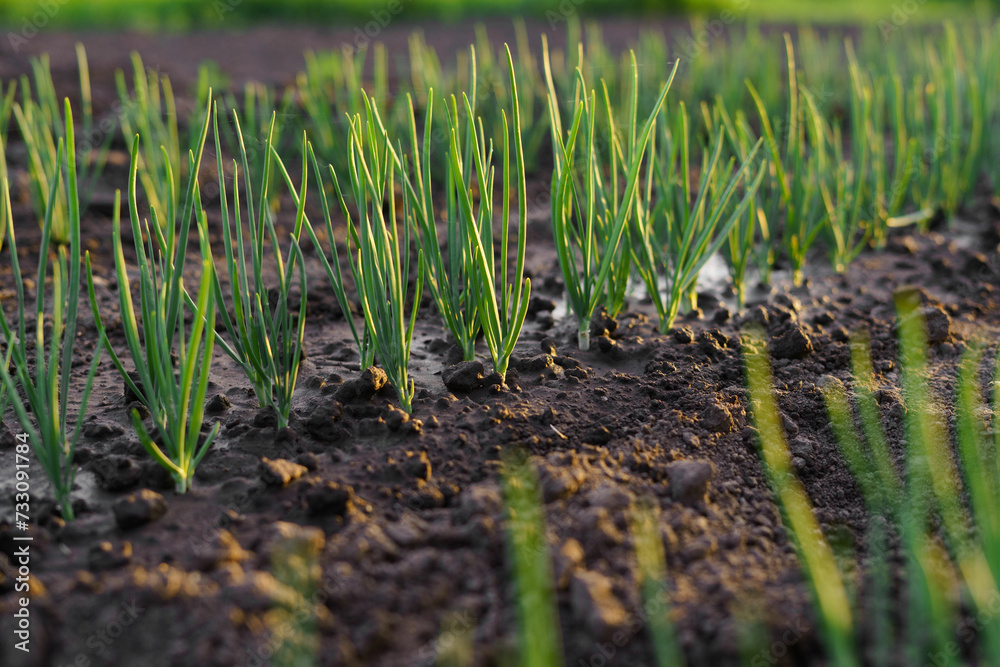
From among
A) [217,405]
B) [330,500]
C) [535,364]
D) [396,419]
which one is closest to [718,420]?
[535,364]

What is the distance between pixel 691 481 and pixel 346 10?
624 cm

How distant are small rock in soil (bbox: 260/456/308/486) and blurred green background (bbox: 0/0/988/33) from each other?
525 cm

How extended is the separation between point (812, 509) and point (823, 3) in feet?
25.7

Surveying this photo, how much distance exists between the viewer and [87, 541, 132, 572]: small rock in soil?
1142 millimetres

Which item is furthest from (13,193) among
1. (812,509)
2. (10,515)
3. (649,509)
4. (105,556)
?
(812,509)

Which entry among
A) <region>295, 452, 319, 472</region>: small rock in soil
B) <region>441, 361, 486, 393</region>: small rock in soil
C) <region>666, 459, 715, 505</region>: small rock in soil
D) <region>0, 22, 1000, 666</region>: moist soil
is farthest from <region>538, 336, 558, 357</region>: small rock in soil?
<region>295, 452, 319, 472</region>: small rock in soil

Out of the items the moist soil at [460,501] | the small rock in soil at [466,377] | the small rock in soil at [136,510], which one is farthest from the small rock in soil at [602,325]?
the small rock in soil at [136,510]

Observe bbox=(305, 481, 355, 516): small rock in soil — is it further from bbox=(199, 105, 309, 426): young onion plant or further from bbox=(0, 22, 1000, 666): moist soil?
bbox=(199, 105, 309, 426): young onion plant

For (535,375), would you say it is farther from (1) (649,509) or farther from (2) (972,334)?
(2) (972,334)

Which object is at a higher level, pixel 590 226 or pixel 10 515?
pixel 590 226

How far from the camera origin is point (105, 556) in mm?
1146

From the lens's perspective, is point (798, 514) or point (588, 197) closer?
point (798, 514)

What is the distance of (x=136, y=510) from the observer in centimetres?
121

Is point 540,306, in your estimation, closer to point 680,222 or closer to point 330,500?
point 680,222
